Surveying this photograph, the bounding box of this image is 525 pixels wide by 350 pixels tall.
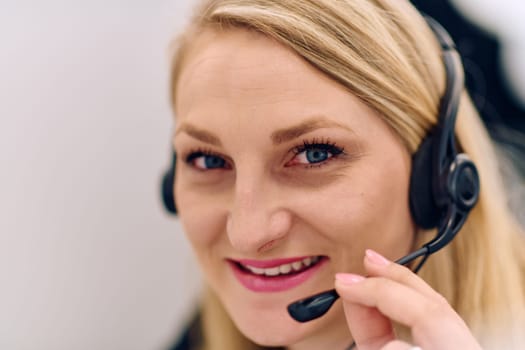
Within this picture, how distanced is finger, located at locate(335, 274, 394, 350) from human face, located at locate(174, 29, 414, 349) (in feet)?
0.33

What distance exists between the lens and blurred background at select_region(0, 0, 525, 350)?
1169 mm

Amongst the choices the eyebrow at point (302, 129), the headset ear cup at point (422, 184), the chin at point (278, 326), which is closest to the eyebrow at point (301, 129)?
the eyebrow at point (302, 129)

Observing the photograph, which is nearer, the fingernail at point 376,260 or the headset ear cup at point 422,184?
the fingernail at point 376,260

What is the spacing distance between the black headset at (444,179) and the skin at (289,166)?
0.02 metres

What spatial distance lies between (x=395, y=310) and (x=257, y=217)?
207 mm

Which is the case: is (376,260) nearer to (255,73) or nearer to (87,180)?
(255,73)

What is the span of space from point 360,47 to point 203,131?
0.23 m

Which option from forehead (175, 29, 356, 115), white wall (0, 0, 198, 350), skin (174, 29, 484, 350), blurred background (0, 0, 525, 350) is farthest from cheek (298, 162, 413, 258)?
white wall (0, 0, 198, 350)

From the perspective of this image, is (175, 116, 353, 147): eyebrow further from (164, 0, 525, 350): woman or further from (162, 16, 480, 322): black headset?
(162, 16, 480, 322): black headset

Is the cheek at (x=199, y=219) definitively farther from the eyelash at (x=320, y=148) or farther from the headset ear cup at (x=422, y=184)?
the headset ear cup at (x=422, y=184)

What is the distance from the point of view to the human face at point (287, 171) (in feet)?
2.32

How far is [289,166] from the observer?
29.3 inches

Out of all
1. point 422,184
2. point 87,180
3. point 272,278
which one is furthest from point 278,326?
point 87,180

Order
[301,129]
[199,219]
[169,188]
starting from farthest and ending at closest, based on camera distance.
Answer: [169,188]
[199,219]
[301,129]
